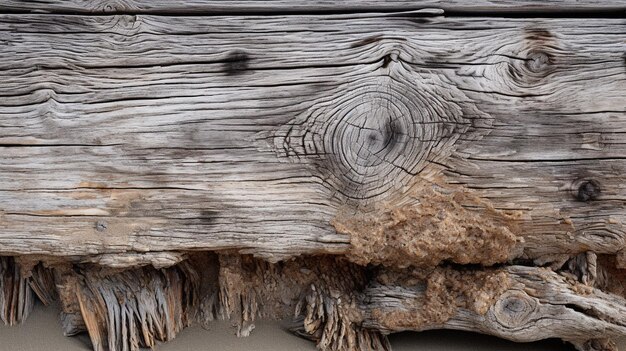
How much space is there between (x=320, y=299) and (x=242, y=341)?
1.22 feet

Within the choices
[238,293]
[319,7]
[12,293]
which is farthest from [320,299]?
[12,293]

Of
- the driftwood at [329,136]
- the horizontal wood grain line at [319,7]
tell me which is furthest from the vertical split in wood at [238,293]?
the horizontal wood grain line at [319,7]

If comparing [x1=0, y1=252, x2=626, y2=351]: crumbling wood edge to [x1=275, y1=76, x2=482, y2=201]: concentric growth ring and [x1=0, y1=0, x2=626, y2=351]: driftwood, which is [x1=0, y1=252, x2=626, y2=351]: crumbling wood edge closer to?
[x1=0, y1=0, x2=626, y2=351]: driftwood

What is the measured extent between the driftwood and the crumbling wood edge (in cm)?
2

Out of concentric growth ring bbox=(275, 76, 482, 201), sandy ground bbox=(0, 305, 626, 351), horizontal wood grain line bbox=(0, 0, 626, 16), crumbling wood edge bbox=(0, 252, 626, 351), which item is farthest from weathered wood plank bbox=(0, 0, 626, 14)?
sandy ground bbox=(0, 305, 626, 351)

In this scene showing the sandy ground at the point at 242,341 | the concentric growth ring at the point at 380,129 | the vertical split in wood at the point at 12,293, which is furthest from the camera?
the vertical split in wood at the point at 12,293

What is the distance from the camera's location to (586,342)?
2.67 meters

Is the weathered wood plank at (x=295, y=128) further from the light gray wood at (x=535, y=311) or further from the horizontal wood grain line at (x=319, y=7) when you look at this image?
the light gray wood at (x=535, y=311)

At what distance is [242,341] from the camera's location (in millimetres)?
2779

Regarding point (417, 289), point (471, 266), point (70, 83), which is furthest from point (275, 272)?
point (70, 83)

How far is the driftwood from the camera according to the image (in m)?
2.47

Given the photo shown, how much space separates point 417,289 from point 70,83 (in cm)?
157

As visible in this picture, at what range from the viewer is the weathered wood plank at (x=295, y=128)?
247cm

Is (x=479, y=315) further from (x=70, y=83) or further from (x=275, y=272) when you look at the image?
(x=70, y=83)
